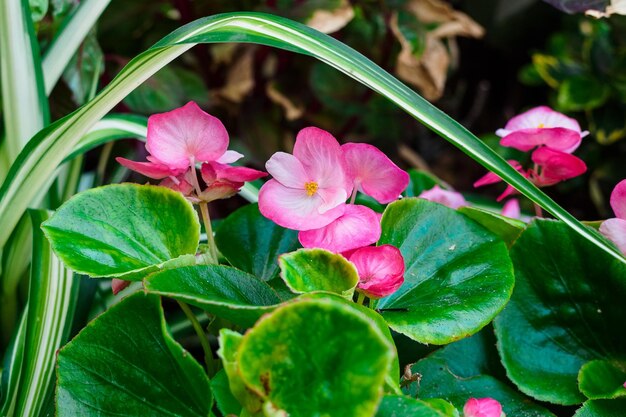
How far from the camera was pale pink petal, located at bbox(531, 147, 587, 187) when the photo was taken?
0.53m

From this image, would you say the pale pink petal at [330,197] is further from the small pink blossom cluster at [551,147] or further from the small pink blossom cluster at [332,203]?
the small pink blossom cluster at [551,147]

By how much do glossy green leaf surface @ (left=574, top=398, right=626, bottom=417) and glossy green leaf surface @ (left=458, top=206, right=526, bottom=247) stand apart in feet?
0.46

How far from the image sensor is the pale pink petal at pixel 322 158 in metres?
0.44

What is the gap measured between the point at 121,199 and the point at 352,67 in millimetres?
182

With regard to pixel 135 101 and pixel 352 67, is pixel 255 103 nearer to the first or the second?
pixel 135 101

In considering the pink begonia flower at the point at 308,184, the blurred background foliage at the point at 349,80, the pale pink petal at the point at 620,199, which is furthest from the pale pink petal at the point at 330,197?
the blurred background foliage at the point at 349,80

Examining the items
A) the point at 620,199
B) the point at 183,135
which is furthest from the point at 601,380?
the point at 183,135

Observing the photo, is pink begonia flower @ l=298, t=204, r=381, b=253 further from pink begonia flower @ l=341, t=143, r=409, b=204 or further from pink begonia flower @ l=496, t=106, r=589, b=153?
pink begonia flower @ l=496, t=106, r=589, b=153

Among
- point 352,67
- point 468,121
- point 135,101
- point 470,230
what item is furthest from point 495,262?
point 468,121

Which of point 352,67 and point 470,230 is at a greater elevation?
point 352,67

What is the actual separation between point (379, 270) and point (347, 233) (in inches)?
1.3

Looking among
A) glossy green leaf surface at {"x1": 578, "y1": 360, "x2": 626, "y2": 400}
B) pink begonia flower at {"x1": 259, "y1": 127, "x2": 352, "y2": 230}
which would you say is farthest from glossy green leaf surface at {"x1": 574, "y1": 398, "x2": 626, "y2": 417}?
pink begonia flower at {"x1": 259, "y1": 127, "x2": 352, "y2": 230}

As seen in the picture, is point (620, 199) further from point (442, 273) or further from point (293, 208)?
point (293, 208)

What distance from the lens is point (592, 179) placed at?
1.34 meters
